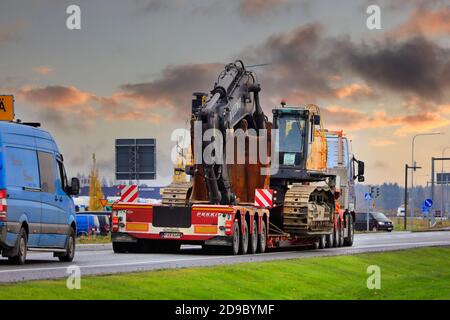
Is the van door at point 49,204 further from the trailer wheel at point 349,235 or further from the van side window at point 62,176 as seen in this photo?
the trailer wheel at point 349,235

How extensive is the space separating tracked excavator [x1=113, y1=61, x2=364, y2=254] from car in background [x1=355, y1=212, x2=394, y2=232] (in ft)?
159

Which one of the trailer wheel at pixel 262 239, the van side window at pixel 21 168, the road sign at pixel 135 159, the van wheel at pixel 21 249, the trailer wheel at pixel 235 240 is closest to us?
the van side window at pixel 21 168

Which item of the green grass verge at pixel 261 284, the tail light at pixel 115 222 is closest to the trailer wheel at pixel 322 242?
the green grass verge at pixel 261 284

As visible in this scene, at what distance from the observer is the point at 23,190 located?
28.3 m

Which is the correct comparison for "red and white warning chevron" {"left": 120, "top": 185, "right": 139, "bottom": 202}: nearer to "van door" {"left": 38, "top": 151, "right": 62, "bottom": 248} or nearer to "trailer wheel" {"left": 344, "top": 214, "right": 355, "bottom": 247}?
"van door" {"left": 38, "top": 151, "right": 62, "bottom": 248}

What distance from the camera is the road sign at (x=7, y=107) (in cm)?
5678

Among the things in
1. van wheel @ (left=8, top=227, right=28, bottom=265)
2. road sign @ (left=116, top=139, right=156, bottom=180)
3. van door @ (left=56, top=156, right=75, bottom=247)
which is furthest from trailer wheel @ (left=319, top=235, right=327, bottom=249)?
van wheel @ (left=8, top=227, right=28, bottom=265)

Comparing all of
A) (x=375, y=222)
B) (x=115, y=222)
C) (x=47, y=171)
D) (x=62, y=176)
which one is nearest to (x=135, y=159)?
(x=115, y=222)

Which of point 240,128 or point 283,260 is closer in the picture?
point 283,260

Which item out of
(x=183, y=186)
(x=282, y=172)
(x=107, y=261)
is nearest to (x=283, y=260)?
(x=107, y=261)

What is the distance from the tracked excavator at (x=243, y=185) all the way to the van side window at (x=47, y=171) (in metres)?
6.83

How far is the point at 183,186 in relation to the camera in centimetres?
3859
